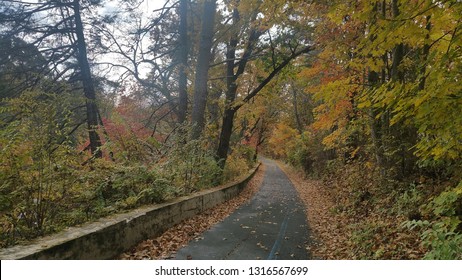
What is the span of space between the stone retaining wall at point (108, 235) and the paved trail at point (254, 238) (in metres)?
0.76

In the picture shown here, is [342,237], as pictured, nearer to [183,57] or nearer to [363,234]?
[363,234]

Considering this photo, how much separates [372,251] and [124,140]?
5899mm

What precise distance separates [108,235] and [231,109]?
9.22 m

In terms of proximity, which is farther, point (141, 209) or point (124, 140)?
point (124, 140)

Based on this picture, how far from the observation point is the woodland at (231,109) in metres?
3.95

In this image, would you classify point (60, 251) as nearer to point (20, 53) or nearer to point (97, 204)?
point (97, 204)

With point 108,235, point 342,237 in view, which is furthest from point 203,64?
point 108,235

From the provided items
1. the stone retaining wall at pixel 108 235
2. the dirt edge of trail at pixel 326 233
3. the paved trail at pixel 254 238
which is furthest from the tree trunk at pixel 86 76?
the dirt edge of trail at pixel 326 233

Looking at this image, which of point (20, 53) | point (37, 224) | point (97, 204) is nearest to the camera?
point (37, 224)

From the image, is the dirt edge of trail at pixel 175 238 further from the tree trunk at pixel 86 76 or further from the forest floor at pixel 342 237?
the tree trunk at pixel 86 76

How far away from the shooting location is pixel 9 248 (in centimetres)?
328

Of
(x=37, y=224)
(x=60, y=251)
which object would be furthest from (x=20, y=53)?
(x=60, y=251)

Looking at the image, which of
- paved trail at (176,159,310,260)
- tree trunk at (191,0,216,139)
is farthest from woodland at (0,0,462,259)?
paved trail at (176,159,310,260)

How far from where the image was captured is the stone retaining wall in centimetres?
333
